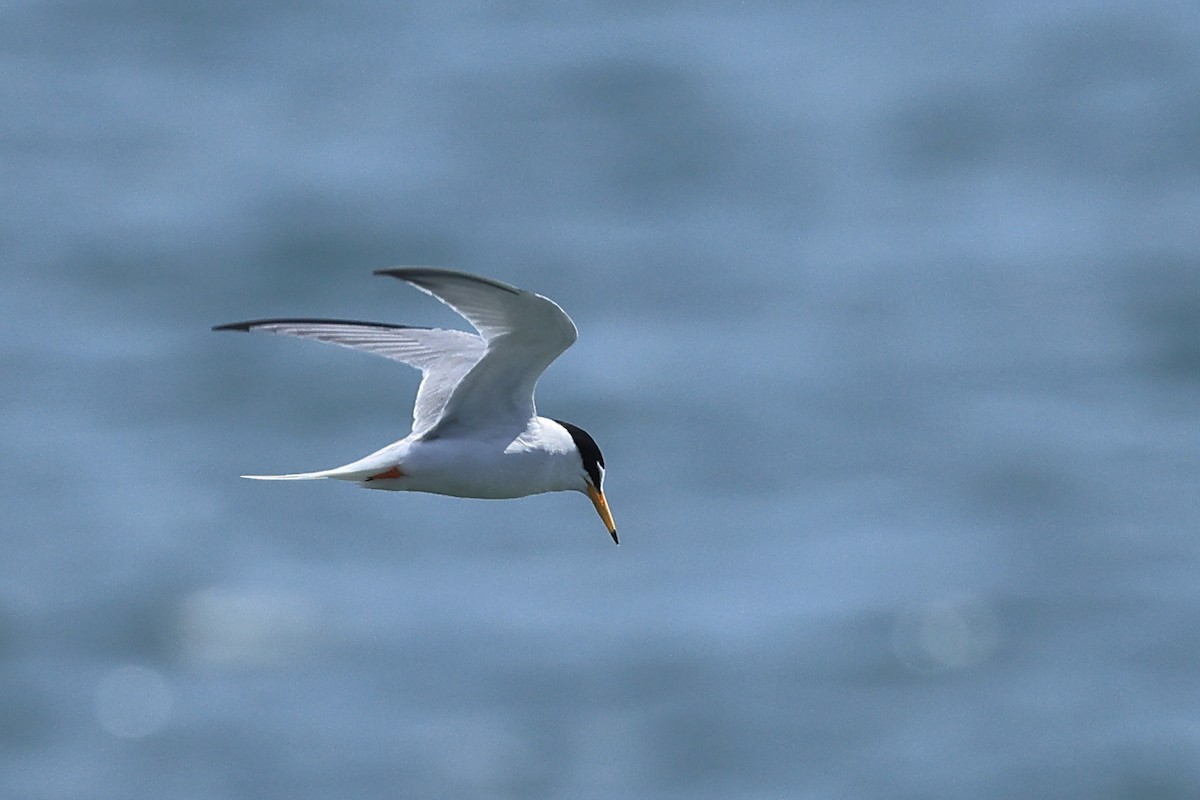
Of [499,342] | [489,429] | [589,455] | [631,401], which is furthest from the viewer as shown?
[631,401]

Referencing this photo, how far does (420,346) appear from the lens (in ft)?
33.9

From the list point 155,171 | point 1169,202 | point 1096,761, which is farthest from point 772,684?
point 155,171

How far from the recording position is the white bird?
9094mm

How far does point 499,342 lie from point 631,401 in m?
46.4

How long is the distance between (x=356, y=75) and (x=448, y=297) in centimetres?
6556

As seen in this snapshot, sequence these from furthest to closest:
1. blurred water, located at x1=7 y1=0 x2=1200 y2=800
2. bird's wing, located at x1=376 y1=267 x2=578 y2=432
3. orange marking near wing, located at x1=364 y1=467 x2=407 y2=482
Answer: blurred water, located at x1=7 y1=0 x2=1200 y2=800
orange marking near wing, located at x1=364 y1=467 x2=407 y2=482
bird's wing, located at x1=376 y1=267 x2=578 y2=432

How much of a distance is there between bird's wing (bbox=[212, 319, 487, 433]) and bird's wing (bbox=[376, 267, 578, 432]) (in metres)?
0.29

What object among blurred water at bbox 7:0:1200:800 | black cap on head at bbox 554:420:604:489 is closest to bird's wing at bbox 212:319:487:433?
black cap on head at bbox 554:420:604:489

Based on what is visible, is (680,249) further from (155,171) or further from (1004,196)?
(155,171)

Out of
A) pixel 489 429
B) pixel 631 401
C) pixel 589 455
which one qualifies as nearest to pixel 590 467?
pixel 589 455

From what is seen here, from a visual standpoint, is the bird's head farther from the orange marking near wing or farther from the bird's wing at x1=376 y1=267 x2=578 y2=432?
the orange marking near wing

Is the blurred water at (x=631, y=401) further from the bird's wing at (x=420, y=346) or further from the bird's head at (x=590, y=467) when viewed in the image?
the bird's head at (x=590, y=467)

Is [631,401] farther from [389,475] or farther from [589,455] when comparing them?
[389,475]

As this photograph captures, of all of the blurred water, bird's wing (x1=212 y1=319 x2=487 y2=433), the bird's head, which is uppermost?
bird's wing (x1=212 y1=319 x2=487 y2=433)
